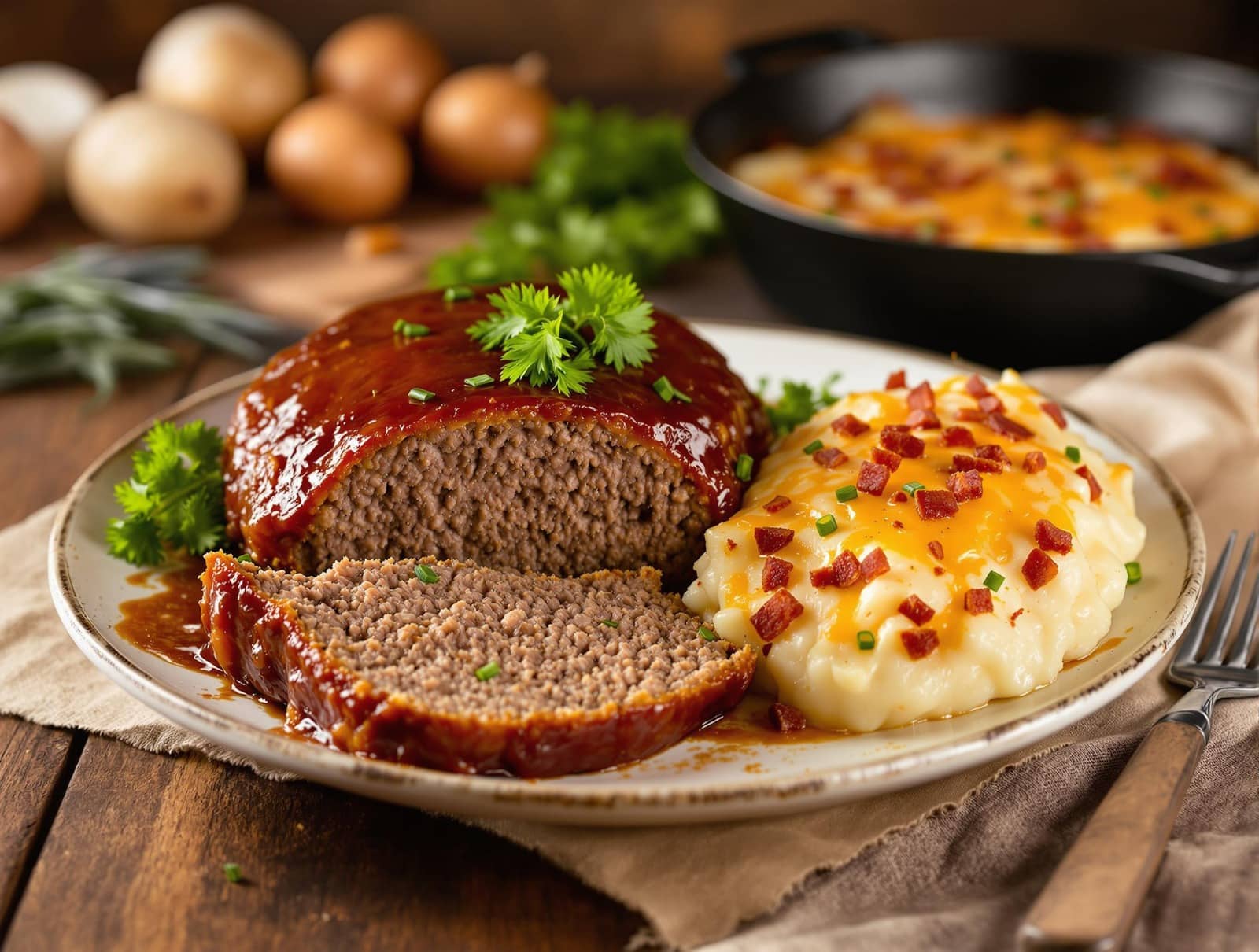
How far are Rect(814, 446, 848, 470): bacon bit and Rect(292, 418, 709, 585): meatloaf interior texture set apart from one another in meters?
0.39

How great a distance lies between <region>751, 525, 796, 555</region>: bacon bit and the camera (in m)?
3.81

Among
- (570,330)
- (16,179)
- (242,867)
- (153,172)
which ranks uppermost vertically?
(570,330)

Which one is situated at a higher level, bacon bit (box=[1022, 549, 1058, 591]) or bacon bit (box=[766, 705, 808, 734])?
bacon bit (box=[1022, 549, 1058, 591])

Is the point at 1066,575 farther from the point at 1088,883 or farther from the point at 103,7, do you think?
the point at 103,7

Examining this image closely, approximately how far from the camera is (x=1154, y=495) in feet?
14.8

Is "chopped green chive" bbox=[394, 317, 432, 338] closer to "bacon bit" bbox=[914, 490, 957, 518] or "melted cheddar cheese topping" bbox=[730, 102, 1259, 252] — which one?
"bacon bit" bbox=[914, 490, 957, 518]

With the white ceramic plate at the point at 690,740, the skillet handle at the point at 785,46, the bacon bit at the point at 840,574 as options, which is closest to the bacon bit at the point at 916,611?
the bacon bit at the point at 840,574

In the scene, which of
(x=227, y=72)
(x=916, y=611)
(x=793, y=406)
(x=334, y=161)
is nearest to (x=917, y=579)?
(x=916, y=611)

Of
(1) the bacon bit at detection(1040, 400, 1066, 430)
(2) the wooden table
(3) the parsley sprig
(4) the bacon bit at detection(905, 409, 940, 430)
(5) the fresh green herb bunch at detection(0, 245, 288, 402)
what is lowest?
(5) the fresh green herb bunch at detection(0, 245, 288, 402)

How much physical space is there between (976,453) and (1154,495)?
0.86 metres

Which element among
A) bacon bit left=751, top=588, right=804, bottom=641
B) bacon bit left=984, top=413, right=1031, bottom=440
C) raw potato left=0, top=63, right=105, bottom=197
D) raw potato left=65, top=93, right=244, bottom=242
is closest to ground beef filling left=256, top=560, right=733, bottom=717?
bacon bit left=751, top=588, right=804, bottom=641

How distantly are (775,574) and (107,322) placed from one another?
4.03 metres

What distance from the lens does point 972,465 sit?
396cm

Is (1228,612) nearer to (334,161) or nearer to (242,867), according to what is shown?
(242,867)
